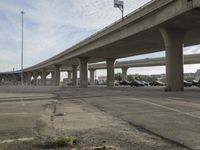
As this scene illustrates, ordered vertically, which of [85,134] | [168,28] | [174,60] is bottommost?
[85,134]

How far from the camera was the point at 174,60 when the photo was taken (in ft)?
125

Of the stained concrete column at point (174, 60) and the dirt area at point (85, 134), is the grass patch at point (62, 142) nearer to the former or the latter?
the dirt area at point (85, 134)

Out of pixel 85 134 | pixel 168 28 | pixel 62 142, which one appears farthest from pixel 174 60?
pixel 62 142

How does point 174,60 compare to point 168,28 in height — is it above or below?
below

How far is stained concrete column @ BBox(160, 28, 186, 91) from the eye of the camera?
38.2m

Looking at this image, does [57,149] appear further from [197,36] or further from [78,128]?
[197,36]

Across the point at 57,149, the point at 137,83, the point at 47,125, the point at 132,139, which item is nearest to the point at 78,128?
the point at 47,125

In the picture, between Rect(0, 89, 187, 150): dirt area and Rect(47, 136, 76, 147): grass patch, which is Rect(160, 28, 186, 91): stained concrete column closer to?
Rect(0, 89, 187, 150): dirt area

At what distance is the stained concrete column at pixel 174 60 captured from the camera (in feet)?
125

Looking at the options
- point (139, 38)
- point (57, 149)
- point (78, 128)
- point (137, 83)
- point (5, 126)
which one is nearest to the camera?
point (57, 149)

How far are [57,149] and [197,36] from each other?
149 ft

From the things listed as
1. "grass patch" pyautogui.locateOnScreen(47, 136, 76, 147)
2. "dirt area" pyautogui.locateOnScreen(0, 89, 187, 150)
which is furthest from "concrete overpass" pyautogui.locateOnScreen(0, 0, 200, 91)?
"grass patch" pyautogui.locateOnScreen(47, 136, 76, 147)

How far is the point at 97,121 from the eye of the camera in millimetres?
11992

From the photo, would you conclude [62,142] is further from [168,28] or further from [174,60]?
[168,28]
